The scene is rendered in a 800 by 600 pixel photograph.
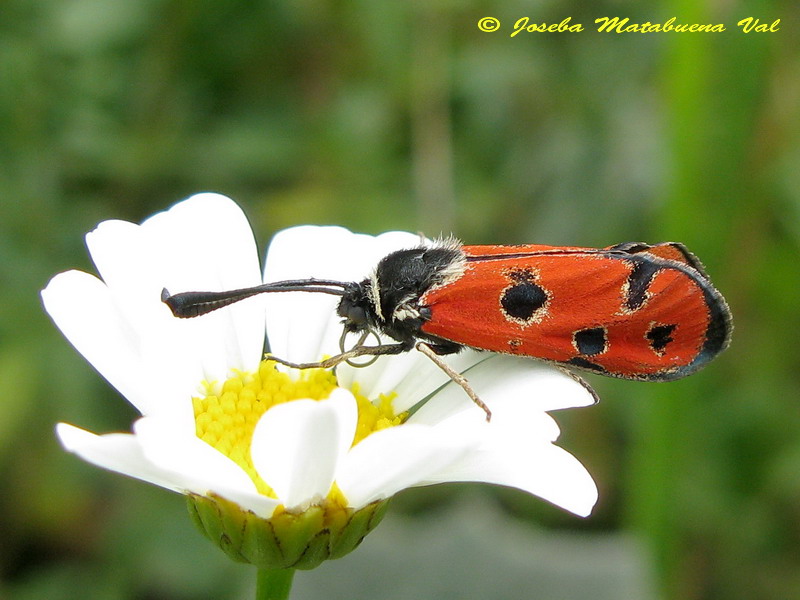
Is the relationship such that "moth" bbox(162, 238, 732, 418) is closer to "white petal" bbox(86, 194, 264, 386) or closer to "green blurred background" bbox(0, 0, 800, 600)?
"white petal" bbox(86, 194, 264, 386)

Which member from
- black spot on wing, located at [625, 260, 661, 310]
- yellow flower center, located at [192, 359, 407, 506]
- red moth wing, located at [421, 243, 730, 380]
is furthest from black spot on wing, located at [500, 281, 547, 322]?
yellow flower center, located at [192, 359, 407, 506]

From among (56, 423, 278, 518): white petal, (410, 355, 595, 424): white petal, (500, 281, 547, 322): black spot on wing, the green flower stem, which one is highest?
(500, 281, 547, 322): black spot on wing

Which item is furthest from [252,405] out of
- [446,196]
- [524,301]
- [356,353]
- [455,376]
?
[446,196]

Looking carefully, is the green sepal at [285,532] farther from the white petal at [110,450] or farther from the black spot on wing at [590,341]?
the black spot on wing at [590,341]

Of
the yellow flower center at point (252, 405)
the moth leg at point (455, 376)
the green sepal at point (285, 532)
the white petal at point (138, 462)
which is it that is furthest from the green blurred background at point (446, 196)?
the white petal at point (138, 462)

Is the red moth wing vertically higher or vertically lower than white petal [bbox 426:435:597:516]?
higher

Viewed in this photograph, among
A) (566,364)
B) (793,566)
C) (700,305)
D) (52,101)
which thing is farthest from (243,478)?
(793,566)

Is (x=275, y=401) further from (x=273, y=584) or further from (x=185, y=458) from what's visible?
(x=185, y=458)

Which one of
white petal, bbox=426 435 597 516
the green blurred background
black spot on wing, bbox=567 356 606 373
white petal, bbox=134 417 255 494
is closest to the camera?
white petal, bbox=134 417 255 494
